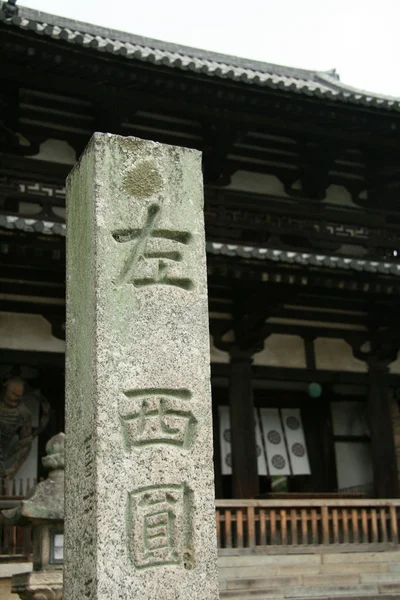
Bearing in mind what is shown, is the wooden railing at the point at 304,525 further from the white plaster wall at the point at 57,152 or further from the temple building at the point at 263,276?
the white plaster wall at the point at 57,152

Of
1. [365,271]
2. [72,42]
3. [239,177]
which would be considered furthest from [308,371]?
[72,42]

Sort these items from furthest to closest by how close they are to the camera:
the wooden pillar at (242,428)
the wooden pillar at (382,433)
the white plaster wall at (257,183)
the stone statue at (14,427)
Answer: the white plaster wall at (257,183), the wooden pillar at (382,433), the wooden pillar at (242,428), the stone statue at (14,427)

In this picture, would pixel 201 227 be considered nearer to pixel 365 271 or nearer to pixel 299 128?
pixel 365 271

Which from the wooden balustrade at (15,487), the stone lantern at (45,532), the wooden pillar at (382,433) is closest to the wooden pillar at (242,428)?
the wooden pillar at (382,433)

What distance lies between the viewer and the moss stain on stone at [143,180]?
458 cm

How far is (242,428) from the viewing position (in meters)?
11.7

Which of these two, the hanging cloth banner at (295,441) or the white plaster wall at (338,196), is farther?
the white plaster wall at (338,196)

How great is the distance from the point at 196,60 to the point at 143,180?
1212 centimetres

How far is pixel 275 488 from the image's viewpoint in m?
13.8

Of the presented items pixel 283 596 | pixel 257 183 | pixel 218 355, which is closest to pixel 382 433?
pixel 218 355

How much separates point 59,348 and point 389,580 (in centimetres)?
479

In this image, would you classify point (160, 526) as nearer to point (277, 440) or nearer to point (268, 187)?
point (277, 440)

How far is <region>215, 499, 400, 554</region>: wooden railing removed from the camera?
9.82 metres

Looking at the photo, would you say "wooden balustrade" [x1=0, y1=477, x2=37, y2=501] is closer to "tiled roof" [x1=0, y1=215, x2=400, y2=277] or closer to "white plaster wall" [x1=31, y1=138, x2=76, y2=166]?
"tiled roof" [x1=0, y1=215, x2=400, y2=277]
